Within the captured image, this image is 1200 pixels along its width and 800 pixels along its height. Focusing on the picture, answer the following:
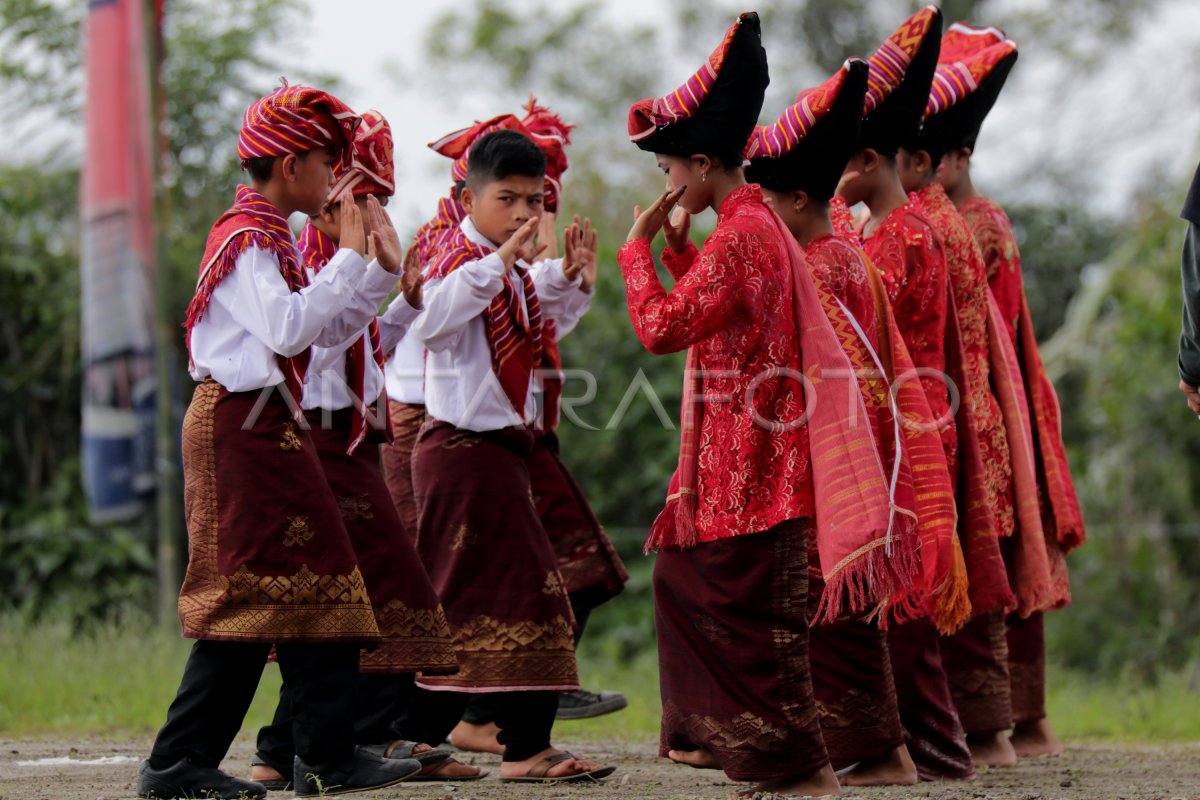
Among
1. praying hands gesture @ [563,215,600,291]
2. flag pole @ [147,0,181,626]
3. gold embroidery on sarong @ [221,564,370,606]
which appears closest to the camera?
gold embroidery on sarong @ [221,564,370,606]

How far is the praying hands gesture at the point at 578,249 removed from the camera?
589 centimetres

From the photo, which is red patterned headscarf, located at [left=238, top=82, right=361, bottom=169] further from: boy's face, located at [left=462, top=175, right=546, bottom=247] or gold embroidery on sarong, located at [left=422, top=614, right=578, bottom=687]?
gold embroidery on sarong, located at [left=422, top=614, right=578, bottom=687]

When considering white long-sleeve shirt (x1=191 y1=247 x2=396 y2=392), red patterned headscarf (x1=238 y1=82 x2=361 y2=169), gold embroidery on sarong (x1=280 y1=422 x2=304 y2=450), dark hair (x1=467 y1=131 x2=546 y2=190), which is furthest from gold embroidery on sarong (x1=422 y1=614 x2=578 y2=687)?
red patterned headscarf (x1=238 y1=82 x2=361 y2=169)

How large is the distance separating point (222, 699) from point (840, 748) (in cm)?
191

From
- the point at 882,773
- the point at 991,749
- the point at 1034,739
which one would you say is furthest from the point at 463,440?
the point at 1034,739

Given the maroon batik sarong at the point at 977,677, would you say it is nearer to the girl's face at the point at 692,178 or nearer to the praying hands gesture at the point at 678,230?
the praying hands gesture at the point at 678,230

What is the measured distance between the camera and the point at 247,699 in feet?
15.4

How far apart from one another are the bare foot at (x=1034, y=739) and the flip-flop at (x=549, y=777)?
6.71ft

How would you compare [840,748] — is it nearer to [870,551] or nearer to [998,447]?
[870,551]

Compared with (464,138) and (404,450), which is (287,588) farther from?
(464,138)

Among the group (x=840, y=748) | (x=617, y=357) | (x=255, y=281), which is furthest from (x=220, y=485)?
(x=617, y=357)

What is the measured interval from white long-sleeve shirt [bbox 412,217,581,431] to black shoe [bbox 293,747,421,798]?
1.23m

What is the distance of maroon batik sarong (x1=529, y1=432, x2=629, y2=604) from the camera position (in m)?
6.00

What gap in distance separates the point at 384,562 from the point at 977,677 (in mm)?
2356
